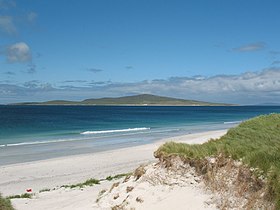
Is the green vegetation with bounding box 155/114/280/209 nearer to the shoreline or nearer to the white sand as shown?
the white sand

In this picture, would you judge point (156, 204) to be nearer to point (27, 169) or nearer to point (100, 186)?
point (100, 186)

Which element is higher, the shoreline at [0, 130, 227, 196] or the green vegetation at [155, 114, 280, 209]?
the green vegetation at [155, 114, 280, 209]

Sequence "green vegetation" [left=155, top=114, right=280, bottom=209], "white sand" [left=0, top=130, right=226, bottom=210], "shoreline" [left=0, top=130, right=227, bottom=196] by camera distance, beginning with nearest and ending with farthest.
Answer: "green vegetation" [left=155, top=114, right=280, bottom=209] < "white sand" [left=0, top=130, right=226, bottom=210] < "shoreline" [left=0, top=130, right=227, bottom=196]

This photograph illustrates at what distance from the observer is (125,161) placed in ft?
82.8

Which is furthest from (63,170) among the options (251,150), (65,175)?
(251,150)

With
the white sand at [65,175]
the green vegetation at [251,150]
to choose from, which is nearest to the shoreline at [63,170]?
the white sand at [65,175]

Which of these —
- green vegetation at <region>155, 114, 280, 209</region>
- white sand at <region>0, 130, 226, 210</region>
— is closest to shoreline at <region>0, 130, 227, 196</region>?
white sand at <region>0, 130, 226, 210</region>

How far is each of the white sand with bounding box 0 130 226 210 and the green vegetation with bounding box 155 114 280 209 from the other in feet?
5.13

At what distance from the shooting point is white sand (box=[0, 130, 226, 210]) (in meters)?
12.6

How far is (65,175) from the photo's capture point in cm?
2092

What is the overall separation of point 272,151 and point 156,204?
3.39m

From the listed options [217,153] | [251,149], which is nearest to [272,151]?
[251,149]

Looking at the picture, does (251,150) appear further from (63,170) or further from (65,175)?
(63,170)

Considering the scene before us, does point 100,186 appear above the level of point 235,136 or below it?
below
